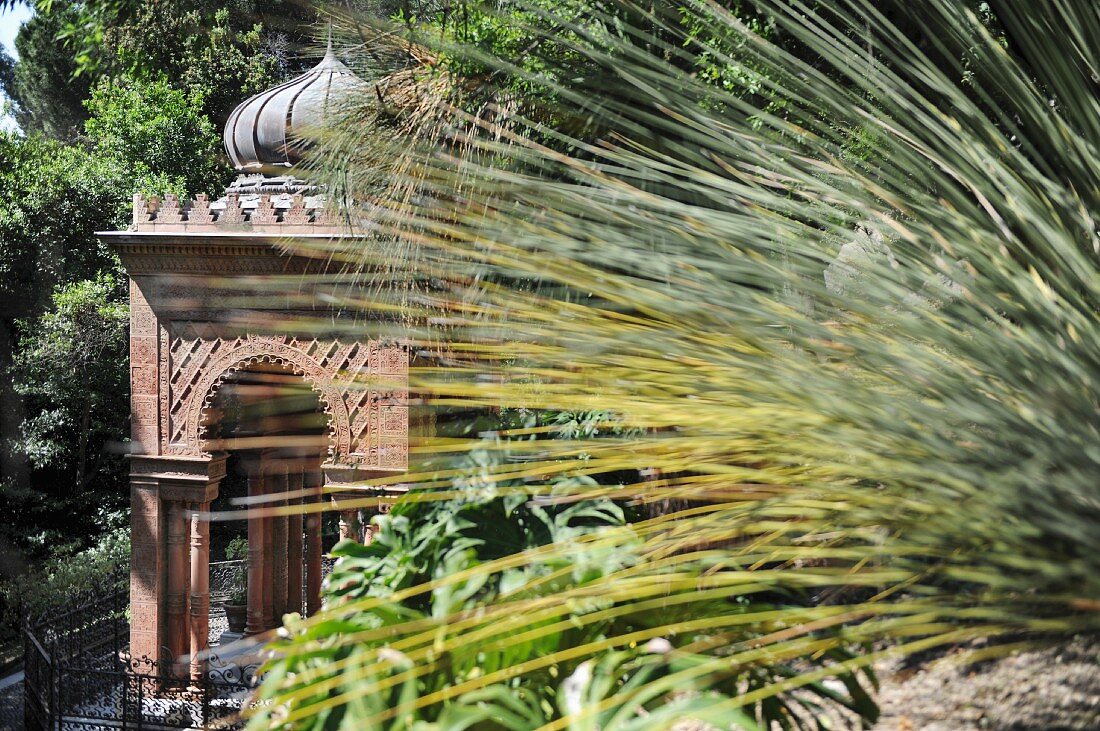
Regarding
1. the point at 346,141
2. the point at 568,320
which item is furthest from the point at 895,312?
the point at 346,141

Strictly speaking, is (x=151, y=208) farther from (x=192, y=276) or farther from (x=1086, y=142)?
(x=1086, y=142)

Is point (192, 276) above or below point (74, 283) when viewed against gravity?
below

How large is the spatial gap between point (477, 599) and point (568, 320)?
1.90 feet

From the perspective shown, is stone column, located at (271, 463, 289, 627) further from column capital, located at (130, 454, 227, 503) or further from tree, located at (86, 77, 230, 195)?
tree, located at (86, 77, 230, 195)

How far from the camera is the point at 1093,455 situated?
741 mm

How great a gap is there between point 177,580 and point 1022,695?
7.20 m

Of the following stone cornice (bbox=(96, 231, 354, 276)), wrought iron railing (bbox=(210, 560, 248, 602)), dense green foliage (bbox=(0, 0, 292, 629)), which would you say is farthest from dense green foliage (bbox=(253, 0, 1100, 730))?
dense green foliage (bbox=(0, 0, 292, 629))

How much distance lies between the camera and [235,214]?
6703 millimetres

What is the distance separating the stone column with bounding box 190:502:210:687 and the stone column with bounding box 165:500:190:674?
9 cm

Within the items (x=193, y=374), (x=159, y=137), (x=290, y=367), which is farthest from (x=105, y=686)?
(x=159, y=137)

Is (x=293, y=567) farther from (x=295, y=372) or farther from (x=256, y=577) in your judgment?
(x=295, y=372)

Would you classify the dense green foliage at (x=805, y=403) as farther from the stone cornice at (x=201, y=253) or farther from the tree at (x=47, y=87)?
the tree at (x=47, y=87)

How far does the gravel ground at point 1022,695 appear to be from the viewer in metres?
0.92

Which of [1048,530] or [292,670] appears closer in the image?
[1048,530]
